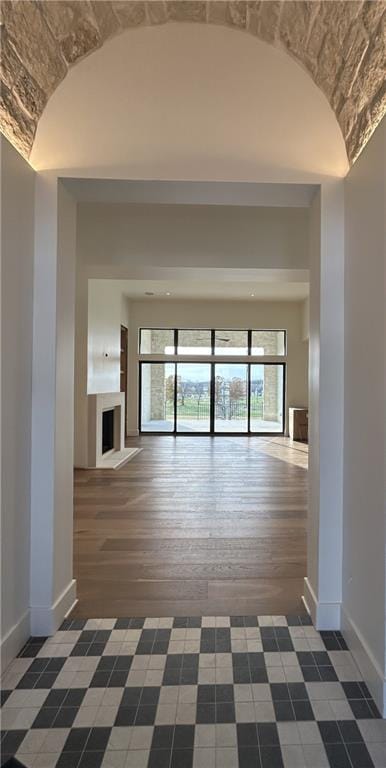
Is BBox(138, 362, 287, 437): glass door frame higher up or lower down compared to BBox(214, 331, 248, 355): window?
lower down

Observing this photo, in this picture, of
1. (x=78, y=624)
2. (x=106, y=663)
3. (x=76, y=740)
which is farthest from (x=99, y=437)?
(x=76, y=740)

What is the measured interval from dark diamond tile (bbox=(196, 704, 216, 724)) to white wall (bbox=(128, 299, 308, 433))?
321 inches

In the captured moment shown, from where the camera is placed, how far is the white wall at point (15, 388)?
1568mm

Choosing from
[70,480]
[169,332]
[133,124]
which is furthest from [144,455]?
[133,124]

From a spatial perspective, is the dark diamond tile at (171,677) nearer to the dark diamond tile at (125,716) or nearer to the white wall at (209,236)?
the dark diamond tile at (125,716)

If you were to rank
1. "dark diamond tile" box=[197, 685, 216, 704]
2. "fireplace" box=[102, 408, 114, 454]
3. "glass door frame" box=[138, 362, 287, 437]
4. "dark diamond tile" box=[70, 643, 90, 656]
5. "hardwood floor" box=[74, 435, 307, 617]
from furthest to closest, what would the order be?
"glass door frame" box=[138, 362, 287, 437] → "fireplace" box=[102, 408, 114, 454] → "hardwood floor" box=[74, 435, 307, 617] → "dark diamond tile" box=[70, 643, 90, 656] → "dark diamond tile" box=[197, 685, 216, 704]

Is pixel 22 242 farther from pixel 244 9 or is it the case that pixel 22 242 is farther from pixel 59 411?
pixel 244 9

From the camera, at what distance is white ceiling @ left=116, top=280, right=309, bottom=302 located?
7.44 m

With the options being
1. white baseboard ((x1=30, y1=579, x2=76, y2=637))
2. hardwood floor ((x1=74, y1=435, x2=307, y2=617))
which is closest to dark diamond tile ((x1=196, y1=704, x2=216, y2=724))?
hardwood floor ((x1=74, y1=435, x2=307, y2=617))

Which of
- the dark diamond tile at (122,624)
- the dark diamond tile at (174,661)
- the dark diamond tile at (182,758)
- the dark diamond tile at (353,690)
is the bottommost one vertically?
the dark diamond tile at (122,624)

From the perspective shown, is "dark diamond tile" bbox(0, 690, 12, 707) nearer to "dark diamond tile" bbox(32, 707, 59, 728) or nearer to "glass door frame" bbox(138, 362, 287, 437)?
"dark diamond tile" bbox(32, 707, 59, 728)

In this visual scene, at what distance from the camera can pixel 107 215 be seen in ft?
12.6

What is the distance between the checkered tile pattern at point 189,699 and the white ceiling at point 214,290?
6140mm

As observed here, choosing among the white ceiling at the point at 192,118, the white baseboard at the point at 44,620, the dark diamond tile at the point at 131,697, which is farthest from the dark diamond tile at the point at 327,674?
the white ceiling at the point at 192,118
